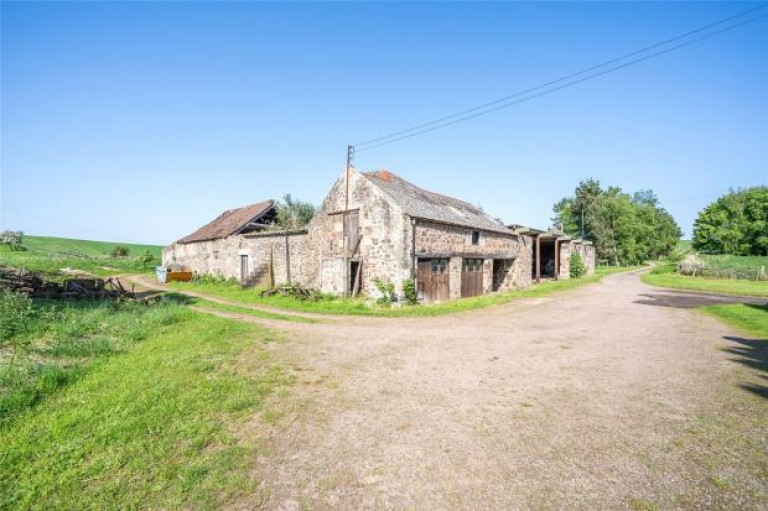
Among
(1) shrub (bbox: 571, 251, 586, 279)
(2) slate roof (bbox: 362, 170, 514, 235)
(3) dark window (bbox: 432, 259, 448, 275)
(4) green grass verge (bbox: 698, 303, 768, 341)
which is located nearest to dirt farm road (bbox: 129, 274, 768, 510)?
(4) green grass verge (bbox: 698, 303, 768, 341)

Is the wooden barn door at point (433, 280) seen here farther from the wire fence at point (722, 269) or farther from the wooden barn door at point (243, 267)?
the wire fence at point (722, 269)

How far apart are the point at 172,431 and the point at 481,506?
390 cm

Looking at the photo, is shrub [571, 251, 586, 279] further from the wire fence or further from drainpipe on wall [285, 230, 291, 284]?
drainpipe on wall [285, 230, 291, 284]

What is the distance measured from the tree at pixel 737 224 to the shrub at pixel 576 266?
3947 cm

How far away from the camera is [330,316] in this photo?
44.6 ft

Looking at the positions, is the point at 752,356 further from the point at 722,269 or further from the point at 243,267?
the point at 722,269

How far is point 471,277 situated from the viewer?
1966 cm

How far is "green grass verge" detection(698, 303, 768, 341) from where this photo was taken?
9.96 metres

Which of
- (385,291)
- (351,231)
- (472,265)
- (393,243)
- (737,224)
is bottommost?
(385,291)

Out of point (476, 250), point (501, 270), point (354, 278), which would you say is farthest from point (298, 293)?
point (501, 270)

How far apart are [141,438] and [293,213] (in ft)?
107

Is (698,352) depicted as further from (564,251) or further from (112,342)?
(564,251)

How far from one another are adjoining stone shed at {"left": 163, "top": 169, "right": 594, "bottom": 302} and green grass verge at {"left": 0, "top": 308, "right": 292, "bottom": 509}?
1013 centimetres

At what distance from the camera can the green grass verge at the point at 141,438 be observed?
330 centimetres
